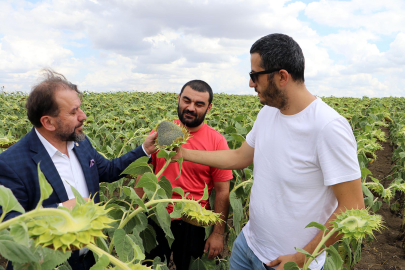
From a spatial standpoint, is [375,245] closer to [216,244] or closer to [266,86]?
[216,244]

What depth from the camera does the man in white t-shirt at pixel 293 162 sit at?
1.73m

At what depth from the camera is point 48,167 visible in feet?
6.89

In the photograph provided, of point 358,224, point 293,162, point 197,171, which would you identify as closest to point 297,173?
point 293,162

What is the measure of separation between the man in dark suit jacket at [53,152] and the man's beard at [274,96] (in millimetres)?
1013

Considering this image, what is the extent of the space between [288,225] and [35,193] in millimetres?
1619

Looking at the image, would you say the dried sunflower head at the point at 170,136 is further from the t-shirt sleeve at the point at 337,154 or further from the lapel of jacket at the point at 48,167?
the t-shirt sleeve at the point at 337,154

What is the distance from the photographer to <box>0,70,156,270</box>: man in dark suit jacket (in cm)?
199

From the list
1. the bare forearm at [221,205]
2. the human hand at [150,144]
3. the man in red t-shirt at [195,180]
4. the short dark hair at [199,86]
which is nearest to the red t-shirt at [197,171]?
the man in red t-shirt at [195,180]

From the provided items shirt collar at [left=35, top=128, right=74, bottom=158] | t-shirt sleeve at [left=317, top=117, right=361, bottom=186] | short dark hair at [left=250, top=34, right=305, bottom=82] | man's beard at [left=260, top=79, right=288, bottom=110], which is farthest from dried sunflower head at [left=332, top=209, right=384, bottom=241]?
shirt collar at [left=35, top=128, right=74, bottom=158]

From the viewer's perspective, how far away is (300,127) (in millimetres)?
1888

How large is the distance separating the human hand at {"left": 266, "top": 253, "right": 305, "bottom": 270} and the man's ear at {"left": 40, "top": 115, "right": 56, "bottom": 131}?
1731 mm

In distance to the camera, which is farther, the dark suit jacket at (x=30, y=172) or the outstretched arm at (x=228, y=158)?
the outstretched arm at (x=228, y=158)

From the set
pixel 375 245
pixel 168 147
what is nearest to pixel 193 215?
pixel 168 147

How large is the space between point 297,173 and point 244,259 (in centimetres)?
85
